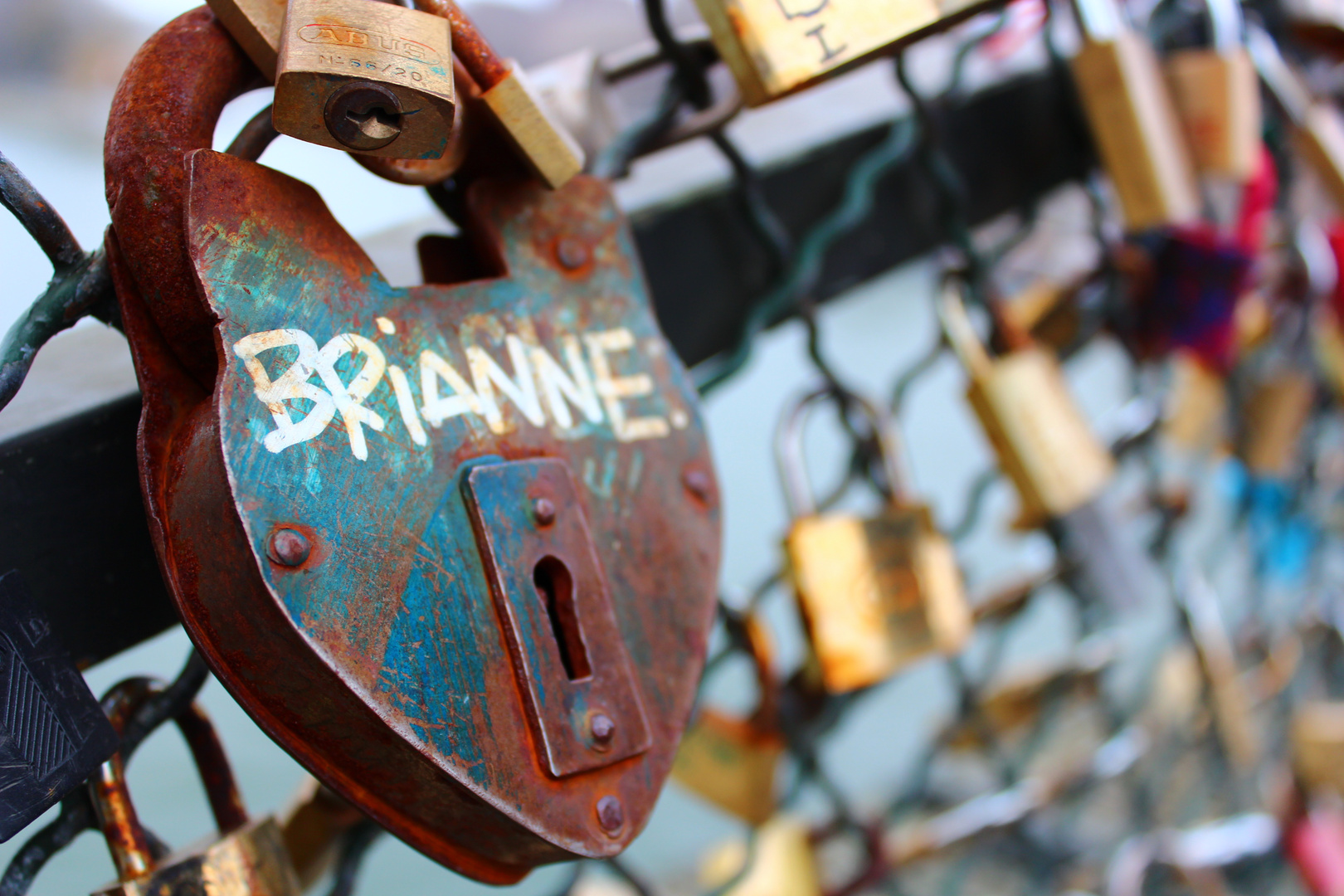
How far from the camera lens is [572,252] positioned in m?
0.49

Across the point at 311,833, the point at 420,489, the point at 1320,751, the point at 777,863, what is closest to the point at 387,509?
the point at 420,489

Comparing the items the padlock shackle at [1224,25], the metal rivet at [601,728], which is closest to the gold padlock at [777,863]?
the metal rivet at [601,728]

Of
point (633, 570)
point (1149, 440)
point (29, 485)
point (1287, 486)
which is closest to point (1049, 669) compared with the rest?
point (1149, 440)

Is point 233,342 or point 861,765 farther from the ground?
point 233,342

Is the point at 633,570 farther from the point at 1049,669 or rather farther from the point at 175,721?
the point at 1049,669

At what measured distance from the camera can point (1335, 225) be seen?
1.24 metres

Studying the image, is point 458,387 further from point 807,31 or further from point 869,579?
point 869,579

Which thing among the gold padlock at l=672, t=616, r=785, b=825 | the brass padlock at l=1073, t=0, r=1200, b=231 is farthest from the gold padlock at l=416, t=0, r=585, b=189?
the brass padlock at l=1073, t=0, r=1200, b=231

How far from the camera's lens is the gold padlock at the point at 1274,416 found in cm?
126

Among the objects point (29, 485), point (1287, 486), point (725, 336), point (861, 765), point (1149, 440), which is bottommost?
point (861, 765)

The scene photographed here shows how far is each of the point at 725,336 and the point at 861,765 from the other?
134 cm

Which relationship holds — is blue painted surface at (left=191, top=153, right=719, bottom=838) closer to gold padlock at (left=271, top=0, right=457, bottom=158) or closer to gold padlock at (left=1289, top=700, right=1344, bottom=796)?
gold padlock at (left=271, top=0, right=457, bottom=158)

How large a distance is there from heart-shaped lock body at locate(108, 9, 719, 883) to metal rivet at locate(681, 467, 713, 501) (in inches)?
1.4

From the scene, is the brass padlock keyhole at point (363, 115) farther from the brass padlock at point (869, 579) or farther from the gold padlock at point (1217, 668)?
the gold padlock at point (1217, 668)
